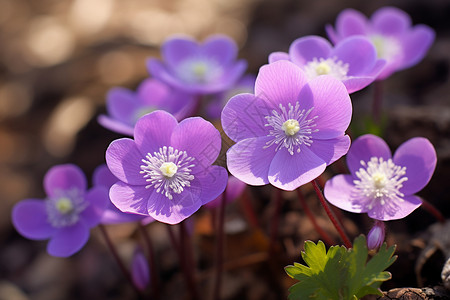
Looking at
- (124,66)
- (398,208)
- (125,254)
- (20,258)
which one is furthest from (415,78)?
(20,258)

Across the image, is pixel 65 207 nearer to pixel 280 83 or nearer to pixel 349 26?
pixel 280 83

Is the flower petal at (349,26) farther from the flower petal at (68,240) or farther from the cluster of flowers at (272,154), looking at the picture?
the flower petal at (68,240)

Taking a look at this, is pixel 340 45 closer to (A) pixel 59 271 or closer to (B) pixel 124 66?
(A) pixel 59 271

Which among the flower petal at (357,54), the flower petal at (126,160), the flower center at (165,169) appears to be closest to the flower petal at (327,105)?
the flower petal at (357,54)

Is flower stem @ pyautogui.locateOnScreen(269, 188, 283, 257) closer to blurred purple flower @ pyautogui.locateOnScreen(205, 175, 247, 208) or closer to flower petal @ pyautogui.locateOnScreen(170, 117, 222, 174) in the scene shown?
blurred purple flower @ pyautogui.locateOnScreen(205, 175, 247, 208)

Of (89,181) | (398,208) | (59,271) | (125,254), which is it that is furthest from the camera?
(89,181)

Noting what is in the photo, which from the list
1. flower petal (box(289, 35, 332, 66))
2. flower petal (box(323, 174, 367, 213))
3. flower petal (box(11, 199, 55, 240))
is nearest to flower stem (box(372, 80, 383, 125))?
flower petal (box(289, 35, 332, 66))

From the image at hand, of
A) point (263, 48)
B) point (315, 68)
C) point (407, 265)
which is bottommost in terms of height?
point (263, 48)
